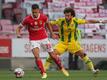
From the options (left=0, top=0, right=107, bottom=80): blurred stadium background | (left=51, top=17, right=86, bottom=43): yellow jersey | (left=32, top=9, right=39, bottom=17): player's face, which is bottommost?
(left=0, top=0, right=107, bottom=80): blurred stadium background

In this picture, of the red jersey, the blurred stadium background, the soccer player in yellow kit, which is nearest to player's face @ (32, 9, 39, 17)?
the red jersey

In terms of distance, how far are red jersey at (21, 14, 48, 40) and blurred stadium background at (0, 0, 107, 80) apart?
618 centimetres

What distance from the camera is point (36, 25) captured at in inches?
615

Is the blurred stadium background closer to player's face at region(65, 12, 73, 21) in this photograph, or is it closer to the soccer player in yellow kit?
the soccer player in yellow kit

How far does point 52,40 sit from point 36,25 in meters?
7.04

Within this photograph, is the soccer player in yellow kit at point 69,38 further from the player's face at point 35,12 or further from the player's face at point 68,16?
the player's face at point 35,12

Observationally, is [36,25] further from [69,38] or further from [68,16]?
[69,38]

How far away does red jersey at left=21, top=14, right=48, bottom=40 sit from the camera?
51.2 ft

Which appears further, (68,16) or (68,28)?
(68,28)

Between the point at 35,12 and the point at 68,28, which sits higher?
the point at 35,12

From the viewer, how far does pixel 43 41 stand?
622 inches

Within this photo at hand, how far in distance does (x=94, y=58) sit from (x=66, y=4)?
9.63 ft

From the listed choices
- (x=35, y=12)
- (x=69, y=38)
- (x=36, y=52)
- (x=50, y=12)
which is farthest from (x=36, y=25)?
(x=50, y=12)

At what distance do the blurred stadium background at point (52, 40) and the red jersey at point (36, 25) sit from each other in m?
6.18
